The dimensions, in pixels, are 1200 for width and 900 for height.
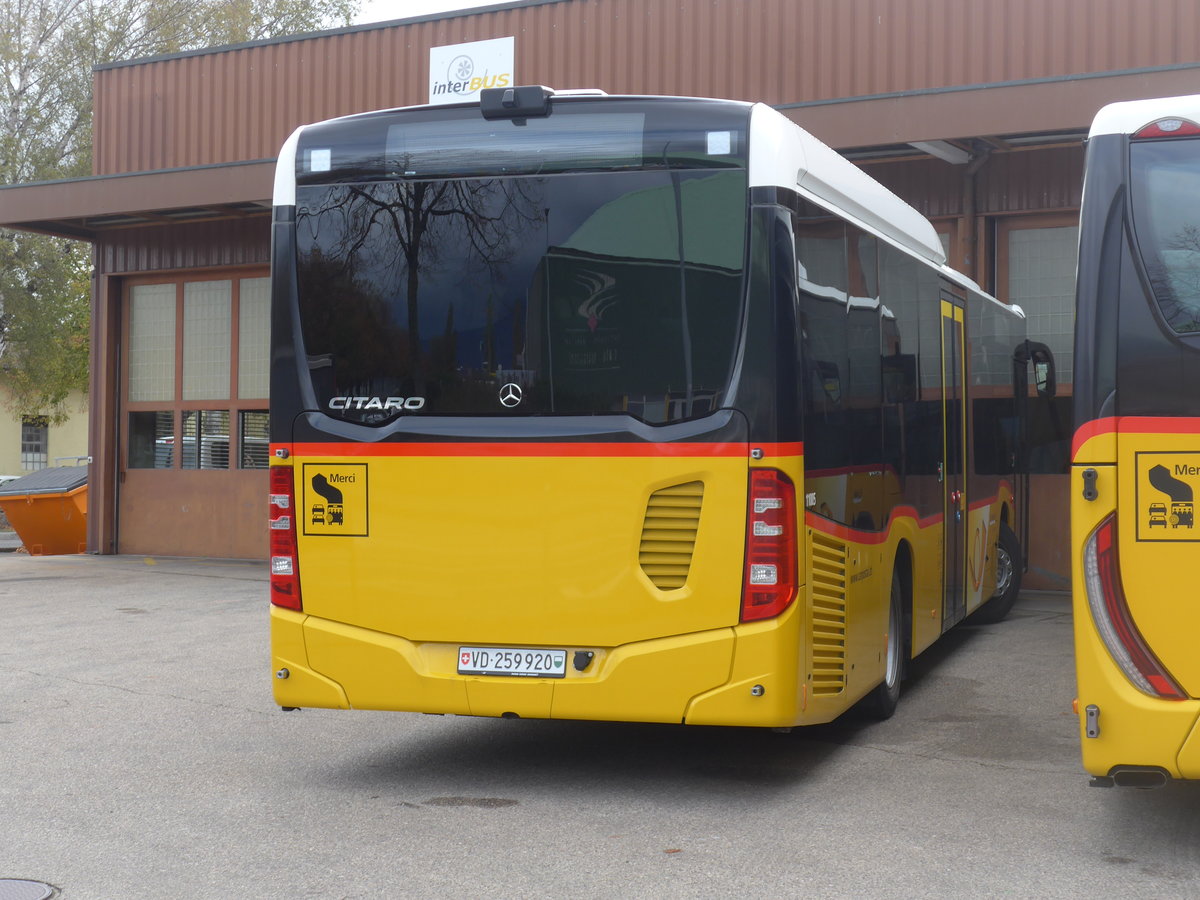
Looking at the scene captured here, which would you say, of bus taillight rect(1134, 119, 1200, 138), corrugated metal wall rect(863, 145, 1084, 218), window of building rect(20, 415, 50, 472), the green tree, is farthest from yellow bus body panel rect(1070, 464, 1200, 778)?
window of building rect(20, 415, 50, 472)

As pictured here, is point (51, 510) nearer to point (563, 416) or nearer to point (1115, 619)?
point (563, 416)

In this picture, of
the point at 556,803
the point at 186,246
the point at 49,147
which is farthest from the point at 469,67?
the point at 49,147

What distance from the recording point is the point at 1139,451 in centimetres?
538

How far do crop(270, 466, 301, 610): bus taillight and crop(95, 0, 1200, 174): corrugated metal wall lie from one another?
8.60 metres

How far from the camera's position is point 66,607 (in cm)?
1449

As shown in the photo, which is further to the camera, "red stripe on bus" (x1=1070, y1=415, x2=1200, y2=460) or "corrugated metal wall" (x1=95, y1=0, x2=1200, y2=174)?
"corrugated metal wall" (x1=95, y1=0, x2=1200, y2=174)

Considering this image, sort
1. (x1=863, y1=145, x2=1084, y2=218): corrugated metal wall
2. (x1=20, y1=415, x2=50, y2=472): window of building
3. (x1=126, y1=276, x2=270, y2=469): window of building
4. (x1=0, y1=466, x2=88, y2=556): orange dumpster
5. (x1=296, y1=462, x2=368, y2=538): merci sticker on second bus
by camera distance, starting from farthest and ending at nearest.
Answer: (x1=20, y1=415, x2=50, y2=472): window of building
(x1=0, y1=466, x2=88, y2=556): orange dumpster
(x1=126, y1=276, x2=270, y2=469): window of building
(x1=863, y1=145, x2=1084, y2=218): corrugated metal wall
(x1=296, y1=462, x2=368, y2=538): merci sticker on second bus

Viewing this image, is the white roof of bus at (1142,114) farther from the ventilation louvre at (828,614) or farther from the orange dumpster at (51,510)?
the orange dumpster at (51,510)

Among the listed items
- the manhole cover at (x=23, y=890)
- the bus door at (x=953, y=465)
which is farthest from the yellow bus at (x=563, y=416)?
the bus door at (x=953, y=465)

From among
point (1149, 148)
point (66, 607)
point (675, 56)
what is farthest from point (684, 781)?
point (675, 56)

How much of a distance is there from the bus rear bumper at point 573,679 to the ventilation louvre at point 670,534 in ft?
0.90

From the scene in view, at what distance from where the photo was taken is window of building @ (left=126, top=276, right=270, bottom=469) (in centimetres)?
1988

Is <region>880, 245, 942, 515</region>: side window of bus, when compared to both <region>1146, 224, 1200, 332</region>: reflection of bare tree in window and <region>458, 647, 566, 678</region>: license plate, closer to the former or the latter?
<region>458, 647, 566, 678</region>: license plate

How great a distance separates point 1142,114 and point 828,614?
259cm
